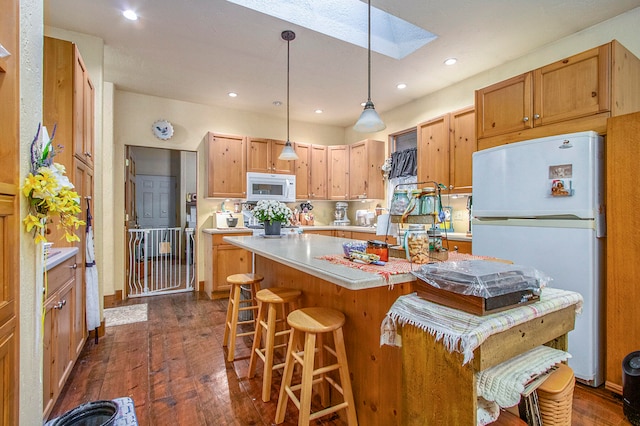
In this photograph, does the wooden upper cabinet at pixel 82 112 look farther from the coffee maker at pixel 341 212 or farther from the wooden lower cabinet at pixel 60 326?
the coffee maker at pixel 341 212

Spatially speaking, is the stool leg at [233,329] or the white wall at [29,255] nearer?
the white wall at [29,255]

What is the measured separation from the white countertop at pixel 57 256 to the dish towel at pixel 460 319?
1628 millimetres

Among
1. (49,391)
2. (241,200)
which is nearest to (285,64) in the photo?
(241,200)

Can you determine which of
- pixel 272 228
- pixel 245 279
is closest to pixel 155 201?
pixel 272 228

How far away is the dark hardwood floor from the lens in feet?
5.74

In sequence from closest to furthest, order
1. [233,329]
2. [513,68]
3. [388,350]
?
1. [388,350]
2. [233,329]
3. [513,68]

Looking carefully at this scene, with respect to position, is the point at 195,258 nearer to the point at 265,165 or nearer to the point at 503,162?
the point at 265,165

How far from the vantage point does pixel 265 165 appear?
473 cm

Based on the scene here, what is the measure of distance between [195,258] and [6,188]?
12.5 feet

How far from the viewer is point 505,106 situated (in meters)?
2.65

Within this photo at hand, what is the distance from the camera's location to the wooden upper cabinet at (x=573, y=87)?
210cm

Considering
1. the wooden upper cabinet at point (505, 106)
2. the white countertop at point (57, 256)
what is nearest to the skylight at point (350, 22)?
the wooden upper cabinet at point (505, 106)

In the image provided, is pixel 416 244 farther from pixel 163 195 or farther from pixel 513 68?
pixel 163 195

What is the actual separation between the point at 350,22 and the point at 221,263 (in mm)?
3147
